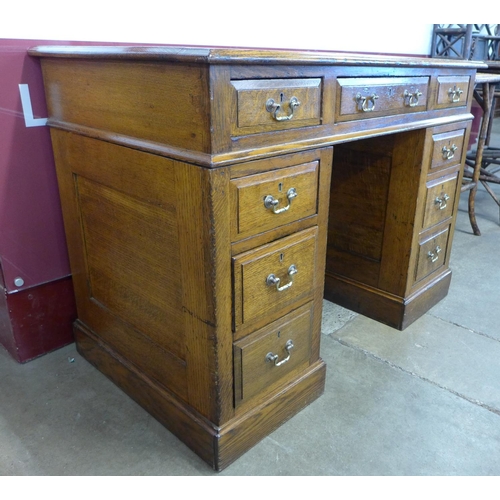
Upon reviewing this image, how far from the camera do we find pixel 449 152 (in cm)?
Result: 177

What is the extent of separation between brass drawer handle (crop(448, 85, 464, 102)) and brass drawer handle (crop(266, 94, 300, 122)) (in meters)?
0.89

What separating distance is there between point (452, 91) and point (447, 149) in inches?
8.0

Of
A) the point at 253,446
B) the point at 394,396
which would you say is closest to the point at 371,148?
the point at 394,396

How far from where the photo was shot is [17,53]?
1342 mm

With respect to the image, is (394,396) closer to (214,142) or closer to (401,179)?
(401,179)

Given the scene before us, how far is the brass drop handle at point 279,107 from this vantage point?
40.0 inches

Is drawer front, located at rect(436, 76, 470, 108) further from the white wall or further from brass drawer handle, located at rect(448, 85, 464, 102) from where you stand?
the white wall

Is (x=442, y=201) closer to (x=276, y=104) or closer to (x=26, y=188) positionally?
(x=276, y=104)

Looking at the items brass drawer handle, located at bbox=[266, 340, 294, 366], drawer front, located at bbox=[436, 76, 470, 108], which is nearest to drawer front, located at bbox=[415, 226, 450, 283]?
drawer front, located at bbox=[436, 76, 470, 108]

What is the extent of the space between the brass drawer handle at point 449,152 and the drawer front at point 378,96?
239 millimetres

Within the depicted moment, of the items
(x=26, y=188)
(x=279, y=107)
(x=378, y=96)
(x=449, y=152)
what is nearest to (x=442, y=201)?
(x=449, y=152)

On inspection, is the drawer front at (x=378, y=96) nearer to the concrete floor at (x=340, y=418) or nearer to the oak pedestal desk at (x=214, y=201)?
the oak pedestal desk at (x=214, y=201)

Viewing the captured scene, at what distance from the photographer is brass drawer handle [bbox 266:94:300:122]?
1016mm
